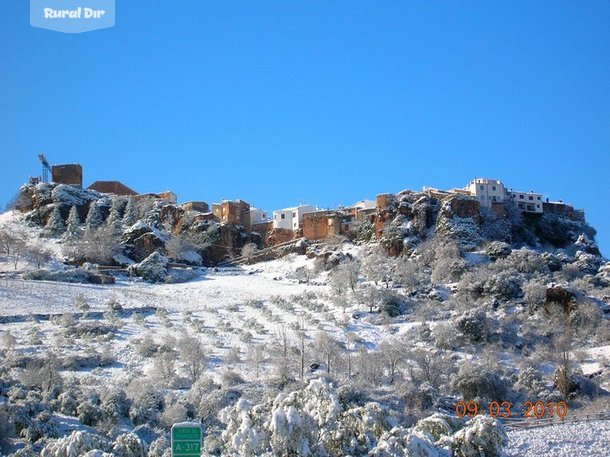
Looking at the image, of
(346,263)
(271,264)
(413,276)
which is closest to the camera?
(413,276)

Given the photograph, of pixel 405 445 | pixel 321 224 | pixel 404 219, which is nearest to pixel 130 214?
pixel 321 224

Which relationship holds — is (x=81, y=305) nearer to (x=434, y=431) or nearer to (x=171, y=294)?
(x=171, y=294)

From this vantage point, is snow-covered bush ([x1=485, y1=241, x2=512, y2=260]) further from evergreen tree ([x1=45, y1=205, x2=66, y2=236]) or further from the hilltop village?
evergreen tree ([x1=45, y1=205, x2=66, y2=236])

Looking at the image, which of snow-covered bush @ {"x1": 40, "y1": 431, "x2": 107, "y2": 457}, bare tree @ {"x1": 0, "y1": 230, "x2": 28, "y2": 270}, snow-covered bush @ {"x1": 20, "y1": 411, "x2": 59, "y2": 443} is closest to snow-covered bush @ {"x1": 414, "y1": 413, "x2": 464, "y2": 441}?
snow-covered bush @ {"x1": 40, "y1": 431, "x2": 107, "y2": 457}

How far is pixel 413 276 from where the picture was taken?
54.9 m

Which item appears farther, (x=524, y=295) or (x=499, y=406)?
(x=524, y=295)

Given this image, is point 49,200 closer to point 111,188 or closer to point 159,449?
point 111,188

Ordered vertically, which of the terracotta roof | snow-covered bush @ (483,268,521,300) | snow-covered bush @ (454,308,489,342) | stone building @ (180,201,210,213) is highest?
the terracotta roof

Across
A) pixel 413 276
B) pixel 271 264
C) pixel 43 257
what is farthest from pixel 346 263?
pixel 43 257

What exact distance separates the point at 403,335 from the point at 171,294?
19.7 meters

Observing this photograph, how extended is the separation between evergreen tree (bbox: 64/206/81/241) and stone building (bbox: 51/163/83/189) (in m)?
9.92

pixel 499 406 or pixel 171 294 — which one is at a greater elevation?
pixel 171 294

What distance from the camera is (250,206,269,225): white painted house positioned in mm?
80925

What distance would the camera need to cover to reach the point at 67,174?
83.6 meters
